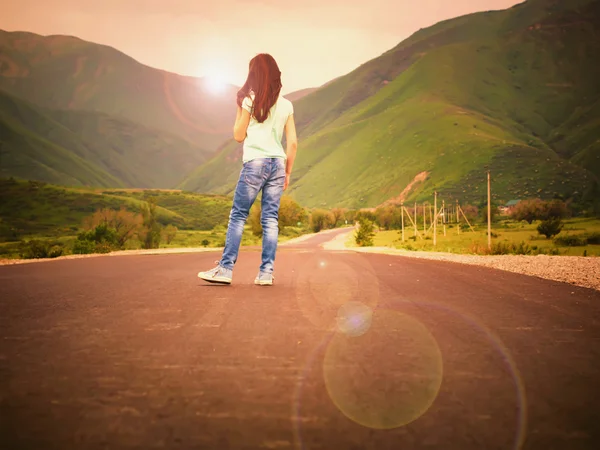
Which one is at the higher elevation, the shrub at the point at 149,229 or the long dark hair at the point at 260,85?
the long dark hair at the point at 260,85

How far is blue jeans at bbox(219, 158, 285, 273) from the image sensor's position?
322 inches

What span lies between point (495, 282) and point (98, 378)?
7.68 m

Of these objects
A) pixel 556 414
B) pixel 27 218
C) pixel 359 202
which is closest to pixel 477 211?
pixel 359 202

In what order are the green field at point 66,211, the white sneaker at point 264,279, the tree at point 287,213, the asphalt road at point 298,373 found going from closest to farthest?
the asphalt road at point 298,373 < the white sneaker at point 264,279 < the tree at point 287,213 < the green field at point 66,211

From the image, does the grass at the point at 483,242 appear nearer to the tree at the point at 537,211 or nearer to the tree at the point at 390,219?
the tree at the point at 537,211

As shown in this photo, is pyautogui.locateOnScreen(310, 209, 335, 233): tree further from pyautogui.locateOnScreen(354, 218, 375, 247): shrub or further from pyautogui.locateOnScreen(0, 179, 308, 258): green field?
pyautogui.locateOnScreen(354, 218, 375, 247): shrub

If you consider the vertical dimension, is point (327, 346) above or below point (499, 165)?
below

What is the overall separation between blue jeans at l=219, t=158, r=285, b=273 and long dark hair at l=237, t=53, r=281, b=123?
0.72 meters

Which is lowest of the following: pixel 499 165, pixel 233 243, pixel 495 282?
pixel 495 282

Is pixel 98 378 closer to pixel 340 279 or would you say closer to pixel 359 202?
pixel 340 279

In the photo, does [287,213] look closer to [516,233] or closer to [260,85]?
[516,233]

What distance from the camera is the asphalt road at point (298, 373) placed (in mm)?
2516

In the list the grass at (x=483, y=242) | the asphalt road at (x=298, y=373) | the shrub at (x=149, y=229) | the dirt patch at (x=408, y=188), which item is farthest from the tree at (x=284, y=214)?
the dirt patch at (x=408, y=188)

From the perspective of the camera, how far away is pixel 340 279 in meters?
9.77
